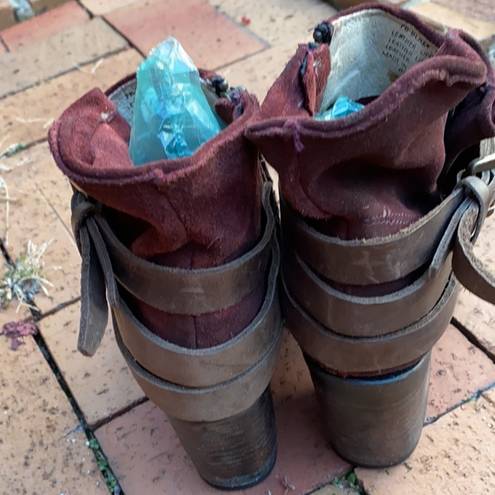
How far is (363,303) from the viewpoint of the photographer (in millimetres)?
814

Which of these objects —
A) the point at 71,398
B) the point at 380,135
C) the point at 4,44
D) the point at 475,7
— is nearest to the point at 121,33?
the point at 4,44

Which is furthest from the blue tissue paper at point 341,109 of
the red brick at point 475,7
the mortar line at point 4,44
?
the mortar line at point 4,44

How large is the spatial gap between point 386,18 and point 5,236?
924 millimetres

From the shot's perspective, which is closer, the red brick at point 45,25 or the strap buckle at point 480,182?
the strap buckle at point 480,182

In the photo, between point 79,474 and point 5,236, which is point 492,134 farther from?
point 5,236

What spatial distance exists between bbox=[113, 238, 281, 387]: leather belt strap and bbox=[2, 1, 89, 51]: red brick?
146 centimetres

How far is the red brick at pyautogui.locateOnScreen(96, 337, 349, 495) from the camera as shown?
3.46 feet

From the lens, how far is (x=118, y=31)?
2076 mm

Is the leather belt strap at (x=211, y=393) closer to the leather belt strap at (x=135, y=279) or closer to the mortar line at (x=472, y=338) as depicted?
the leather belt strap at (x=135, y=279)

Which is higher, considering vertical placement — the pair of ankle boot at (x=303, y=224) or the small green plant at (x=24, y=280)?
the pair of ankle boot at (x=303, y=224)

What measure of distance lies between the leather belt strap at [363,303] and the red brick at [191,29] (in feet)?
3.75

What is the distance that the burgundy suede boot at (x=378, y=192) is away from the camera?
69cm

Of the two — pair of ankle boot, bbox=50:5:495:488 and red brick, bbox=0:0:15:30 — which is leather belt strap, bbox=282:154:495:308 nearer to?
pair of ankle boot, bbox=50:5:495:488

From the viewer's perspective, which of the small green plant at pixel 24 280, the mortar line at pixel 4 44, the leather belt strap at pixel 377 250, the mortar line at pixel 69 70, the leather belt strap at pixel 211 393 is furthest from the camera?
the mortar line at pixel 4 44
